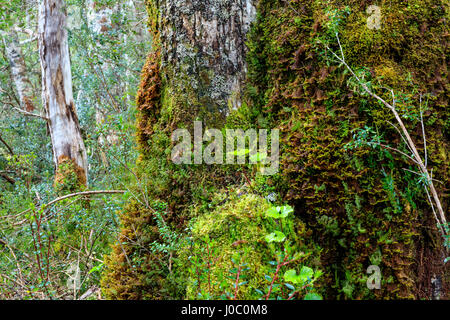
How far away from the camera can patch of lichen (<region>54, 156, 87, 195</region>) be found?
5004 millimetres

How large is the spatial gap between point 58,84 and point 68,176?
5.73 feet

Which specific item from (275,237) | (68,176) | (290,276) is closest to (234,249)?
(275,237)

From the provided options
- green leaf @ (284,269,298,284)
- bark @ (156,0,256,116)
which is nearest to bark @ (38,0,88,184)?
bark @ (156,0,256,116)

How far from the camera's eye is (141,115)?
2.71 m

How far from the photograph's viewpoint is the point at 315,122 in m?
2.02

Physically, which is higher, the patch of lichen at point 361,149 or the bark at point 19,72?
the bark at point 19,72

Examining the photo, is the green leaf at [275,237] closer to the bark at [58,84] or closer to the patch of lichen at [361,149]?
the patch of lichen at [361,149]

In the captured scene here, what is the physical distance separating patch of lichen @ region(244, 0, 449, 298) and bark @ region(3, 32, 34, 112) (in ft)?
30.8

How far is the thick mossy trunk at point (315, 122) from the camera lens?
5.99 ft

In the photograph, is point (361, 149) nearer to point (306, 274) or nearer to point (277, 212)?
point (277, 212)

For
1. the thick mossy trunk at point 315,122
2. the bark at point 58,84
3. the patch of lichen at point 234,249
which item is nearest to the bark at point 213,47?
the thick mossy trunk at point 315,122
